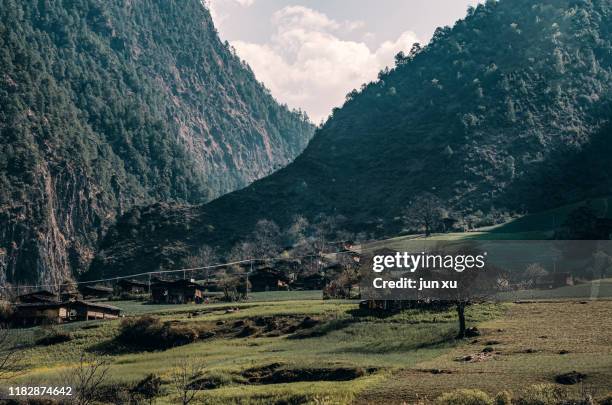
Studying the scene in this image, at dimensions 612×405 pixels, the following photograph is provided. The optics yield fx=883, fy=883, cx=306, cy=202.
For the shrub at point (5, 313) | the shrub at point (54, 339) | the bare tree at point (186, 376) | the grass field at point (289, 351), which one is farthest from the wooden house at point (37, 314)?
the bare tree at point (186, 376)

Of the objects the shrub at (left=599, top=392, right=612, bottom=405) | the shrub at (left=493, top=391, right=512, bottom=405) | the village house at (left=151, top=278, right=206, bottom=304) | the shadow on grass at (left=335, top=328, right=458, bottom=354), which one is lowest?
the shrub at (left=599, top=392, right=612, bottom=405)

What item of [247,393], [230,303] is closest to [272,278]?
[230,303]

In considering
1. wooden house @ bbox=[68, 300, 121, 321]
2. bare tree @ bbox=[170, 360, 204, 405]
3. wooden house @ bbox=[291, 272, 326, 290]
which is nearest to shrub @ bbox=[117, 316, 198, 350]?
bare tree @ bbox=[170, 360, 204, 405]

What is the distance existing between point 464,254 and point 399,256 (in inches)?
893

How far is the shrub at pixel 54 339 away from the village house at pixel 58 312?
37.7ft

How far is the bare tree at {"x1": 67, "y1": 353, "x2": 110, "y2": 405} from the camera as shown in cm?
5900

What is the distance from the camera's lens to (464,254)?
96188 millimetres

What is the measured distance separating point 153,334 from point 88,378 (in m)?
27.5

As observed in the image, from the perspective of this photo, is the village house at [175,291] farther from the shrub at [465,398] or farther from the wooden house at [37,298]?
the shrub at [465,398]

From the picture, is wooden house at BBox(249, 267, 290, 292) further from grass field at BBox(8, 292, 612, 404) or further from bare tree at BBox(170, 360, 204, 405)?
bare tree at BBox(170, 360, 204, 405)

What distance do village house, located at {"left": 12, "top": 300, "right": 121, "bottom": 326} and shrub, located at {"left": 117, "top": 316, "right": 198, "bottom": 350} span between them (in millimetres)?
17994

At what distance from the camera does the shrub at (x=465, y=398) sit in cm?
5375

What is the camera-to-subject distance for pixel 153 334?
88812 millimetres

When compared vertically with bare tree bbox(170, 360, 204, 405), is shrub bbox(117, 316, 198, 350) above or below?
above
